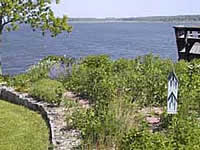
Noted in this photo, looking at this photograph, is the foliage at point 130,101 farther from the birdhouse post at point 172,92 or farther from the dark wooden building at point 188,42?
the dark wooden building at point 188,42

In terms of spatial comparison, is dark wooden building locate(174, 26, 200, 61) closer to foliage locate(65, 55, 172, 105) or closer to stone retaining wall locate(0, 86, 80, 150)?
foliage locate(65, 55, 172, 105)

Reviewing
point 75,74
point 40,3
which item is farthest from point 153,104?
point 40,3

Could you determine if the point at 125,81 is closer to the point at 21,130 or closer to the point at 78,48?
the point at 21,130

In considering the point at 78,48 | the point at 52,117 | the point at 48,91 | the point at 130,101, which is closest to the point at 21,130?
the point at 52,117

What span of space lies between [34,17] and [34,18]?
0.11ft

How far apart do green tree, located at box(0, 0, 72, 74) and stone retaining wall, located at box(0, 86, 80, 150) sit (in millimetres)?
3240

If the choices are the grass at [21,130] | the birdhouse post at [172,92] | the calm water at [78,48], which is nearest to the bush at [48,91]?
the grass at [21,130]

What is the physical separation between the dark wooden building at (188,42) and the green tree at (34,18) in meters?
3.62

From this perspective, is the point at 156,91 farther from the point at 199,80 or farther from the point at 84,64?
the point at 84,64

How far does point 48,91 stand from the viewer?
27.6ft

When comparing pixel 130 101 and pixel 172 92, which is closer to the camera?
pixel 172 92

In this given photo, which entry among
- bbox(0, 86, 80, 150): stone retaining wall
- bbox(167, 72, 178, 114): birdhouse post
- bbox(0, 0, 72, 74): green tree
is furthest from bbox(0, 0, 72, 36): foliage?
bbox(167, 72, 178, 114): birdhouse post

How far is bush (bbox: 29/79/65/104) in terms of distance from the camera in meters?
8.04

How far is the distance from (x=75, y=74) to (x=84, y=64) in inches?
24.8
